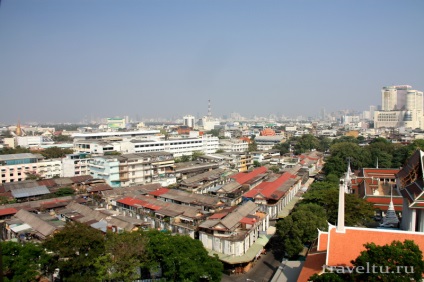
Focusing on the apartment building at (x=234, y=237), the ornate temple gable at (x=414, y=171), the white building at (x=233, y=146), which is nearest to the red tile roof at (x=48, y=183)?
the apartment building at (x=234, y=237)

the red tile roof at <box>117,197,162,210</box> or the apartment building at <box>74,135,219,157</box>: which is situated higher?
the apartment building at <box>74,135,219,157</box>

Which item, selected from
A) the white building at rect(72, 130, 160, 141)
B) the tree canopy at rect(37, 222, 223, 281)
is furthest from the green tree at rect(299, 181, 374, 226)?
the white building at rect(72, 130, 160, 141)

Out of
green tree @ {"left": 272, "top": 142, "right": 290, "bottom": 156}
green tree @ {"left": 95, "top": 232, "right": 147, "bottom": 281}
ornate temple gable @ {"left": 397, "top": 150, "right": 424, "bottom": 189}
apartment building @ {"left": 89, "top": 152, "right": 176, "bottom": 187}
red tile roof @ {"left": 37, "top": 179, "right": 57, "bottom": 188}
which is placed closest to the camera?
green tree @ {"left": 95, "top": 232, "right": 147, "bottom": 281}

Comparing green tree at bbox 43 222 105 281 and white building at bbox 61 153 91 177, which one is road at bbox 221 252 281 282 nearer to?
green tree at bbox 43 222 105 281

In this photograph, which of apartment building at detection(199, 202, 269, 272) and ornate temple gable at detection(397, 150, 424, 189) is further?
apartment building at detection(199, 202, 269, 272)

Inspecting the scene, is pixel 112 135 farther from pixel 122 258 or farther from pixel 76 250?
pixel 122 258

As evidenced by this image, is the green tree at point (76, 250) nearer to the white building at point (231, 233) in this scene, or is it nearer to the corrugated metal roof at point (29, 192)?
the white building at point (231, 233)

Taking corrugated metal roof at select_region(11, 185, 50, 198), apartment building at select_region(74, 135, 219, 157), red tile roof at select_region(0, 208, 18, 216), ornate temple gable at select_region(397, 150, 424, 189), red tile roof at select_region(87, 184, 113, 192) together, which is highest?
ornate temple gable at select_region(397, 150, 424, 189)
